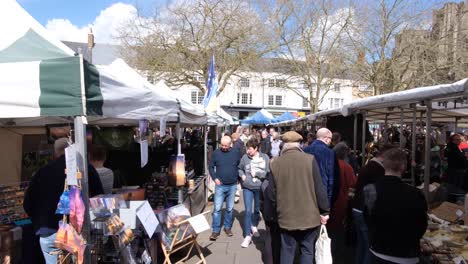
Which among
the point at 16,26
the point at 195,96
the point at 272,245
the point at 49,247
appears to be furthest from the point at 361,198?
the point at 195,96

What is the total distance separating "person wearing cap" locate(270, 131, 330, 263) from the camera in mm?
3721

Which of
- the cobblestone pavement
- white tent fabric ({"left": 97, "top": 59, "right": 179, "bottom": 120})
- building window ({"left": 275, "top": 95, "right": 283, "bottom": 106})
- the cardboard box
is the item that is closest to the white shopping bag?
the cobblestone pavement

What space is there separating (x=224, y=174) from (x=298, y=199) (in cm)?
236

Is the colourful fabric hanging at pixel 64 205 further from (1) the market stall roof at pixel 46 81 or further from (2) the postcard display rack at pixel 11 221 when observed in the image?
(2) the postcard display rack at pixel 11 221

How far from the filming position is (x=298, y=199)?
12.2 feet

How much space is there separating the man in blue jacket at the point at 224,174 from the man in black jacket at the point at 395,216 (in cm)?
313

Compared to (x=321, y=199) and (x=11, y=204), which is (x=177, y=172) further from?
(x=321, y=199)

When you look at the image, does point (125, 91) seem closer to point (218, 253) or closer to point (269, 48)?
point (218, 253)

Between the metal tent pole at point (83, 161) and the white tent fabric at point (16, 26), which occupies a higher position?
the white tent fabric at point (16, 26)

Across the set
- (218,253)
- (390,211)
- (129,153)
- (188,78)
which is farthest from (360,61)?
(390,211)

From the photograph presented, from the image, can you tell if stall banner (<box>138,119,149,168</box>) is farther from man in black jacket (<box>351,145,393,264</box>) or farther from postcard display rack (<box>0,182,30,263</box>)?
man in black jacket (<box>351,145,393,264</box>)

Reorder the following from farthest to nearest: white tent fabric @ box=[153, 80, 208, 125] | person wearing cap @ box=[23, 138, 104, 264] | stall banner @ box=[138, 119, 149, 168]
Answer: white tent fabric @ box=[153, 80, 208, 125], stall banner @ box=[138, 119, 149, 168], person wearing cap @ box=[23, 138, 104, 264]

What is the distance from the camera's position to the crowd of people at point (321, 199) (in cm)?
290

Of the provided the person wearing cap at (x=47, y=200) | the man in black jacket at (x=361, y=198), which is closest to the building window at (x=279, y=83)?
the man in black jacket at (x=361, y=198)
